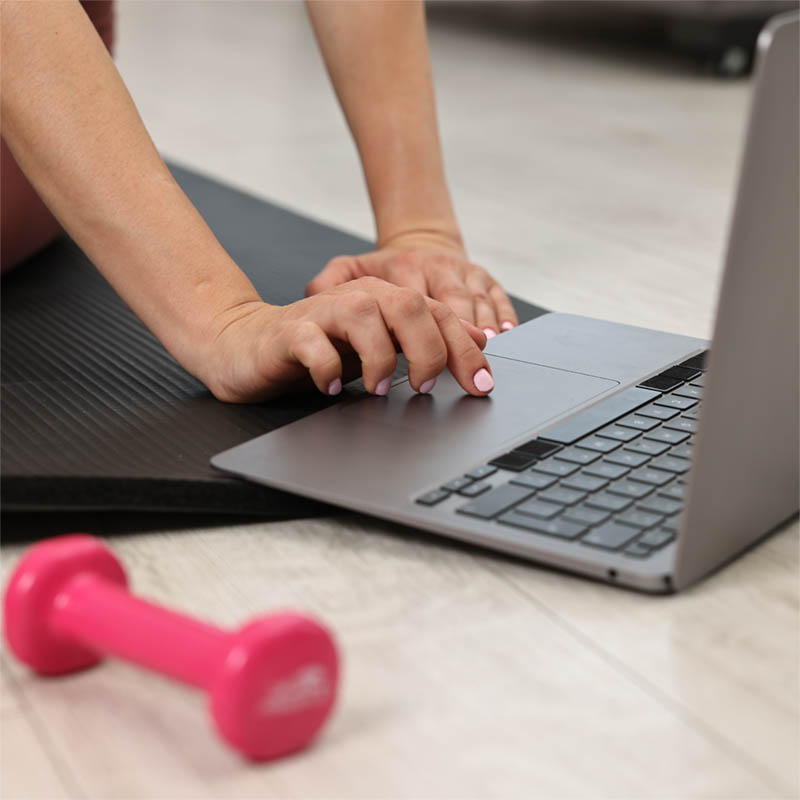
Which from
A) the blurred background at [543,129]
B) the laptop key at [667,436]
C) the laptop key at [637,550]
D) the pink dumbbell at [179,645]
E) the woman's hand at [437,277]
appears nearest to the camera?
the pink dumbbell at [179,645]

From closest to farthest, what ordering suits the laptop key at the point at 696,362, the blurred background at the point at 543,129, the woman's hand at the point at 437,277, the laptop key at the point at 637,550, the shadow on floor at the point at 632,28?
the laptop key at the point at 637,550, the laptop key at the point at 696,362, the woman's hand at the point at 437,277, the blurred background at the point at 543,129, the shadow on floor at the point at 632,28

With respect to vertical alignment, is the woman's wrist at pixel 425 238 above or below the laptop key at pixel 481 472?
below

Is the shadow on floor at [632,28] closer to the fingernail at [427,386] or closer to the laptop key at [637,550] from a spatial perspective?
the fingernail at [427,386]

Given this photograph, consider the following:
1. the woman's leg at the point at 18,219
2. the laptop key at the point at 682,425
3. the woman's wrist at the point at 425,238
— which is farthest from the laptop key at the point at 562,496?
the woman's leg at the point at 18,219

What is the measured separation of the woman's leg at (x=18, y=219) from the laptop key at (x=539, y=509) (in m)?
0.66

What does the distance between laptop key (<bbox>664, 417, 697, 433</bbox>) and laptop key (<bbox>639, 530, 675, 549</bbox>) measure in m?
0.12

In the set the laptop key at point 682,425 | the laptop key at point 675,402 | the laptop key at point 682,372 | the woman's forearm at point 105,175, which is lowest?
the laptop key at point 682,372

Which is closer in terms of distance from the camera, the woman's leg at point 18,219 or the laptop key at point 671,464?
the laptop key at point 671,464

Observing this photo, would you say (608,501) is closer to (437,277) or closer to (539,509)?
(539,509)

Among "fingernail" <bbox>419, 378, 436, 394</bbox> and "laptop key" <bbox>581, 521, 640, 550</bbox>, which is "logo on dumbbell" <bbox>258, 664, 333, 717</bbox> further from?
"fingernail" <bbox>419, 378, 436, 394</bbox>

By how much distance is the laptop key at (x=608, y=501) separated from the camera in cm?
58

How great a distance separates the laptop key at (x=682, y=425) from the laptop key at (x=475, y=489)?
0.43 ft

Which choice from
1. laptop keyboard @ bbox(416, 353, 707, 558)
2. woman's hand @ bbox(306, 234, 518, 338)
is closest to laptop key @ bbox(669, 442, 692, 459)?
laptop keyboard @ bbox(416, 353, 707, 558)

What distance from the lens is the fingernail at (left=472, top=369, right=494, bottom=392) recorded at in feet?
2.31
